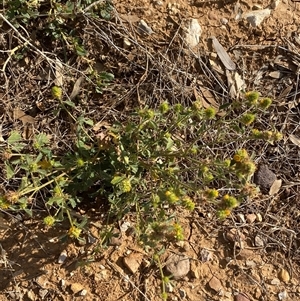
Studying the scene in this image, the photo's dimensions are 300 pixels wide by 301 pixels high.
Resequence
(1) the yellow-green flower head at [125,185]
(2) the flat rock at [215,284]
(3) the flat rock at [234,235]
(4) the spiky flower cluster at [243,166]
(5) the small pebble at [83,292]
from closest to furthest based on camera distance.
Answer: (4) the spiky flower cluster at [243,166] → (1) the yellow-green flower head at [125,185] → (5) the small pebble at [83,292] → (2) the flat rock at [215,284] → (3) the flat rock at [234,235]

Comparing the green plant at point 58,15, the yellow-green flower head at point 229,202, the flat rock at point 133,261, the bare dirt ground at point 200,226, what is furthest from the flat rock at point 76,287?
the green plant at point 58,15

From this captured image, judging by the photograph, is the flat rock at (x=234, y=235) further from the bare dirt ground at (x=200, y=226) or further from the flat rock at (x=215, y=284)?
the flat rock at (x=215, y=284)

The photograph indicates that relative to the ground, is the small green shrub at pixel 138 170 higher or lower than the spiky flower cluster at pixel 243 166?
lower

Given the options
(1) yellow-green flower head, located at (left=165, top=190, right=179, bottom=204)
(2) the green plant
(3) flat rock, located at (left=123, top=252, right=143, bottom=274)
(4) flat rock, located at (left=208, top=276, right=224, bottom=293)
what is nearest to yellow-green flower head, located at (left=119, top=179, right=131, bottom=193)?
(1) yellow-green flower head, located at (left=165, top=190, right=179, bottom=204)

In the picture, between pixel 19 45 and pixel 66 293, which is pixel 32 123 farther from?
pixel 66 293

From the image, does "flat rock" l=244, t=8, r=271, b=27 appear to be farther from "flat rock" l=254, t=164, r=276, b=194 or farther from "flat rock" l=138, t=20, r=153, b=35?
"flat rock" l=254, t=164, r=276, b=194

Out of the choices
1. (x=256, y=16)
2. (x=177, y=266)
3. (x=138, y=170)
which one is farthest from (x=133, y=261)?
(x=256, y=16)

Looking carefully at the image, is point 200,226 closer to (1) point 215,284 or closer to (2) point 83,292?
(1) point 215,284

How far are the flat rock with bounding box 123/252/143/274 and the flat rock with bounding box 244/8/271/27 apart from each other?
172cm

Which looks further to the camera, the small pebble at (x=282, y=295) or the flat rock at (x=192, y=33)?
the flat rock at (x=192, y=33)

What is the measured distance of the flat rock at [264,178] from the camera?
3.35 meters

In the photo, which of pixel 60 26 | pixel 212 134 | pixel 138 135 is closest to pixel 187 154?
pixel 138 135

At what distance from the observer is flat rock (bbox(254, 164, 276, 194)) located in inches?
132

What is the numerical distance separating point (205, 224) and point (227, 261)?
0.86ft
